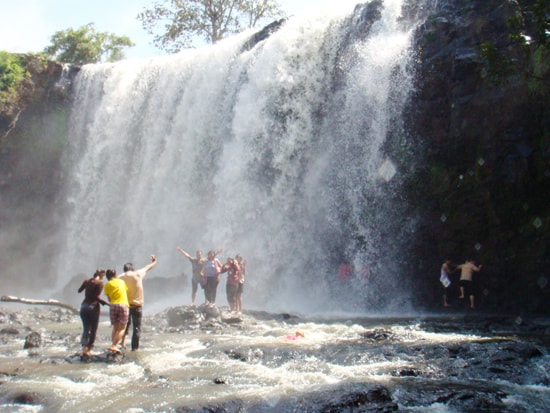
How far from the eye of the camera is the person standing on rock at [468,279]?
588 inches

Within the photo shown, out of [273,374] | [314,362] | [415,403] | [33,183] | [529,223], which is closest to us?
[415,403]

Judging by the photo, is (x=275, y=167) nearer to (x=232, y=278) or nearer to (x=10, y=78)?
(x=232, y=278)

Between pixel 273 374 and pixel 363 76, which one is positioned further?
pixel 363 76

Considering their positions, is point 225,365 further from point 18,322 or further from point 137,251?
point 137,251

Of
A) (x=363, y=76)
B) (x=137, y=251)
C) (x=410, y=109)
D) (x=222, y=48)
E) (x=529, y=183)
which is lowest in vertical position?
(x=137, y=251)

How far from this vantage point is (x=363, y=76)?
18688mm

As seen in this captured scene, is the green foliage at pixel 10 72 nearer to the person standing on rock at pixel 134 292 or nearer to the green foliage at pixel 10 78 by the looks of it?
the green foliage at pixel 10 78

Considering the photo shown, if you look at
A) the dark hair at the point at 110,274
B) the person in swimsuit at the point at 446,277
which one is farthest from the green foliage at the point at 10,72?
the person in swimsuit at the point at 446,277

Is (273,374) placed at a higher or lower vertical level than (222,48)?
lower

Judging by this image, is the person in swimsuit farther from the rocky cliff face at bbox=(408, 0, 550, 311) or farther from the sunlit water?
the sunlit water

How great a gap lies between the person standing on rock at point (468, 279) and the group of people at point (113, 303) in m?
8.36

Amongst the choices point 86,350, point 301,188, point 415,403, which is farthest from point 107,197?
point 415,403

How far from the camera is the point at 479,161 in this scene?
16.2 m

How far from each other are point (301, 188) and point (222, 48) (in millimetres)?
8619
